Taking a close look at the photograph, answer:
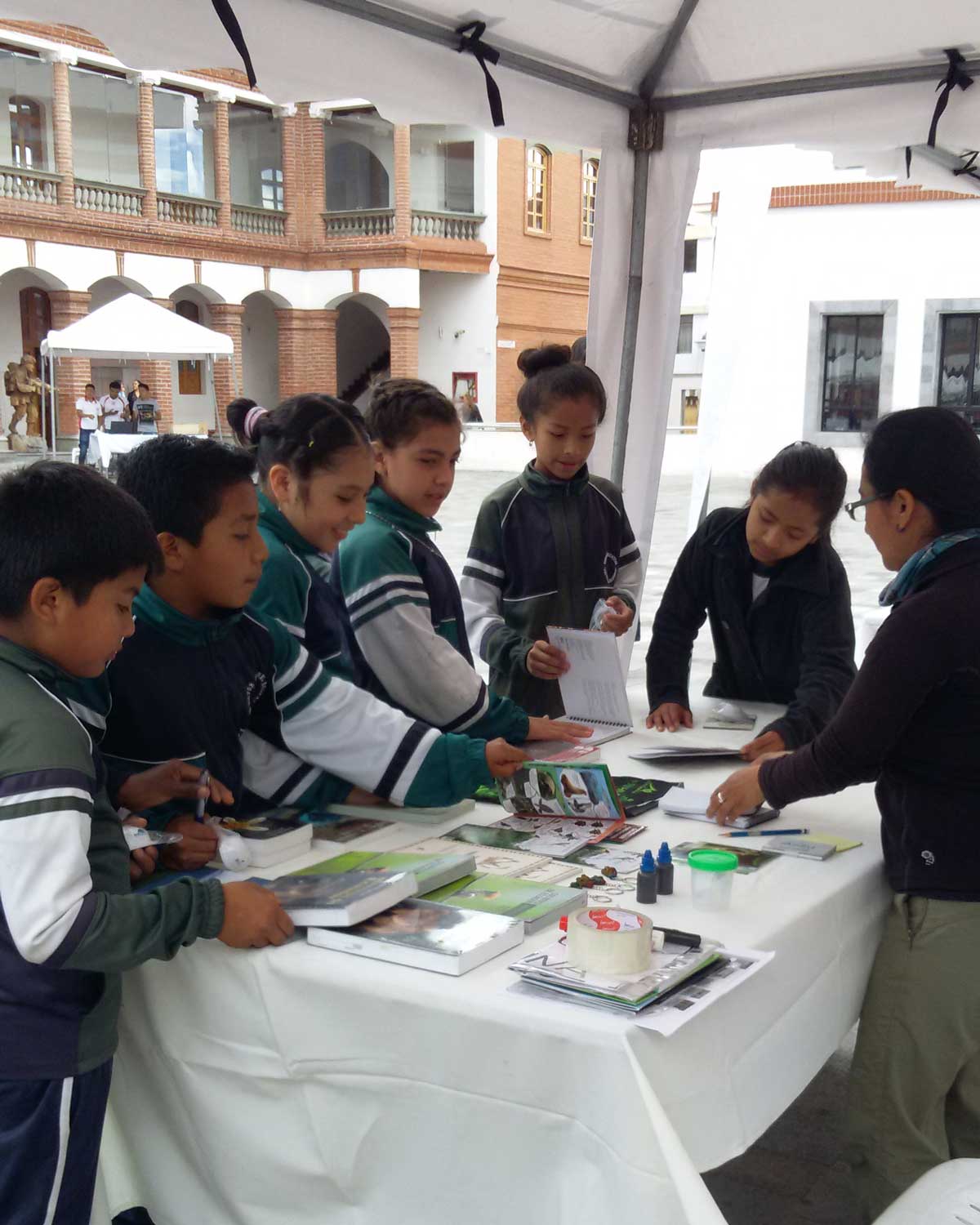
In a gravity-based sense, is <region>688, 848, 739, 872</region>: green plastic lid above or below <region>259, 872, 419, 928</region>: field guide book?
above

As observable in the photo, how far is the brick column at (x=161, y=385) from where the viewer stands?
77.3 feet

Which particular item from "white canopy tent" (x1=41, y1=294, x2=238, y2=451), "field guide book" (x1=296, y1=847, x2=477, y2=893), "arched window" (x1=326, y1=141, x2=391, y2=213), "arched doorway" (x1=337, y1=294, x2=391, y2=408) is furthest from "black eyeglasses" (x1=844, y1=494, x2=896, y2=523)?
"arched doorway" (x1=337, y1=294, x2=391, y2=408)

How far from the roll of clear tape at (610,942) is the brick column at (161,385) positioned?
22772 mm

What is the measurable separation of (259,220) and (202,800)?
26988 mm

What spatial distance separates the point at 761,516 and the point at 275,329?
2701 centimetres

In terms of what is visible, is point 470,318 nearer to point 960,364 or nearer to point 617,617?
point 960,364

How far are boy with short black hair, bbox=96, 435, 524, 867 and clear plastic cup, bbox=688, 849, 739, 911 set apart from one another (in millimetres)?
472

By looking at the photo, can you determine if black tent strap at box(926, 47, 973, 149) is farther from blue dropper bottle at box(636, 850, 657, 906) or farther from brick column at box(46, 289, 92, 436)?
brick column at box(46, 289, 92, 436)

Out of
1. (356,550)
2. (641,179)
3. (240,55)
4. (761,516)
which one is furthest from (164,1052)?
(641,179)

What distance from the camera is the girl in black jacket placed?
2.47 m

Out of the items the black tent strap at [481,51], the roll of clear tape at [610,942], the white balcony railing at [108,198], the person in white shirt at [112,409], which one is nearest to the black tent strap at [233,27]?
the black tent strap at [481,51]

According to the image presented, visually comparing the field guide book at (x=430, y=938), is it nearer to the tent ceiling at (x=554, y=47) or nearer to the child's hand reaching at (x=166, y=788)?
the child's hand reaching at (x=166, y=788)

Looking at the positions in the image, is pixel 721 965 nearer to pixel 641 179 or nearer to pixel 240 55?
pixel 240 55

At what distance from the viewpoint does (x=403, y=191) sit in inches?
1064
